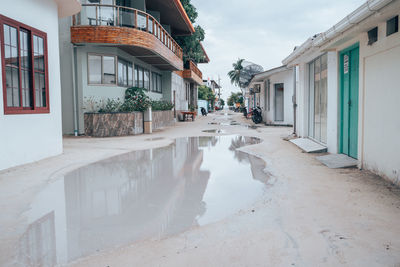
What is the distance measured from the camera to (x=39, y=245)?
3.28 metres

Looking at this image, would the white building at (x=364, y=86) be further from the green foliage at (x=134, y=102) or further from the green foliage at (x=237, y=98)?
the green foliage at (x=237, y=98)

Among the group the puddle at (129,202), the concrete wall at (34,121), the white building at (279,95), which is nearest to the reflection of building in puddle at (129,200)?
the puddle at (129,202)

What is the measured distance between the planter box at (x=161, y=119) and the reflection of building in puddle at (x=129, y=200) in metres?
9.52

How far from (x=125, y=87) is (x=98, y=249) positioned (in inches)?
561

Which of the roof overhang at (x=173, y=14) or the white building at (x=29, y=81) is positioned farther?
the roof overhang at (x=173, y=14)

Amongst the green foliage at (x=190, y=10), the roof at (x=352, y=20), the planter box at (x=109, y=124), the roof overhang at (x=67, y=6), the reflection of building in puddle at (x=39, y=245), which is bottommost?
the reflection of building in puddle at (x=39, y=245)

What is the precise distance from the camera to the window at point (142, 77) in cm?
1850

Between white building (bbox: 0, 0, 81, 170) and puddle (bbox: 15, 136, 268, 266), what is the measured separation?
1685mm

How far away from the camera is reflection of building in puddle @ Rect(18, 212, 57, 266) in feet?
9.68

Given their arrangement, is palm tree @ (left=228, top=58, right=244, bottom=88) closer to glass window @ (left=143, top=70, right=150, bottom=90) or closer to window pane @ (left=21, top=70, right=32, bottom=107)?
glass window @ (left=143, top=70, right=150, bottom=90)

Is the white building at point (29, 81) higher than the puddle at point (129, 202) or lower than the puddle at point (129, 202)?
higher

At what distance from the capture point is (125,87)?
16703mm

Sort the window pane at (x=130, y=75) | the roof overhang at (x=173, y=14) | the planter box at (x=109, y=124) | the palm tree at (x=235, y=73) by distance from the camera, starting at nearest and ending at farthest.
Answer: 1. the planter box at (x=109, y=124)
2. the window pane at (x=130, y=75)
3. the roof overhang at (x=173, y=14)
4. the palm tree at (x=235, y=73)

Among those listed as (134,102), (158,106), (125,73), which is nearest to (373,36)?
(134,102)
